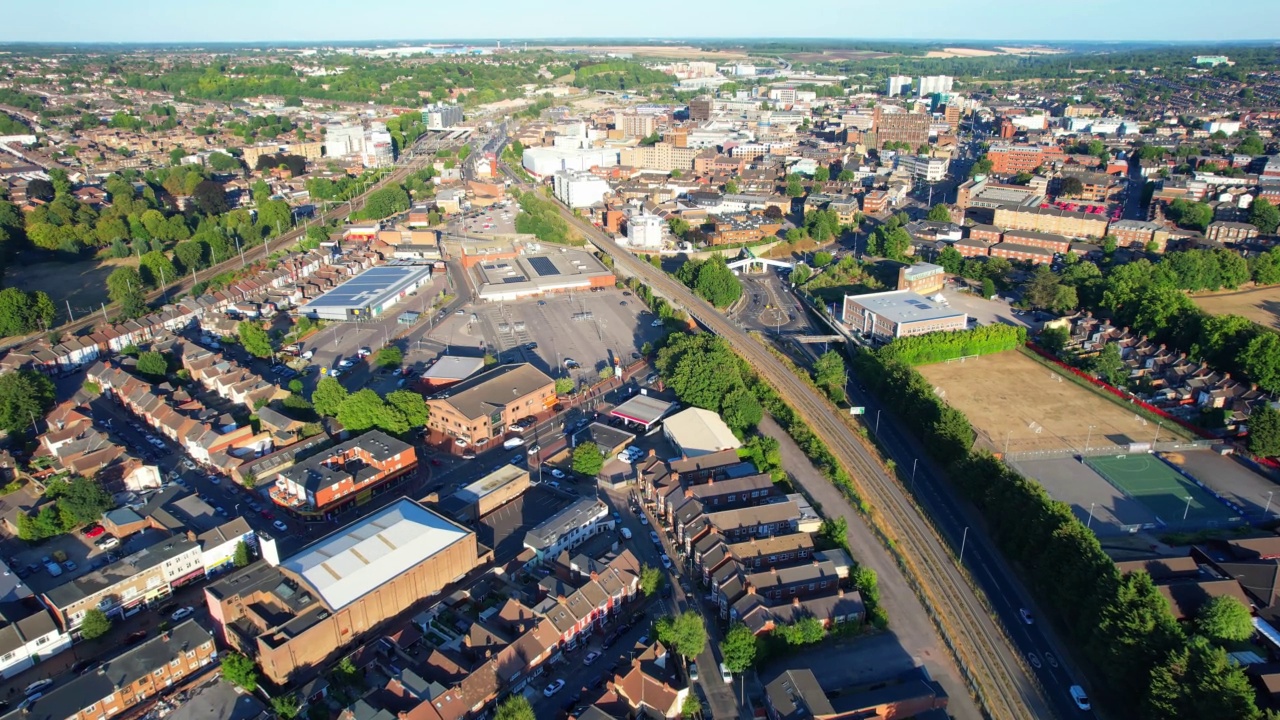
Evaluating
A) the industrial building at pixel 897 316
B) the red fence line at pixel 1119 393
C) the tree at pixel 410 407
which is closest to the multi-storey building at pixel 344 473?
the tree at pixel 410 407

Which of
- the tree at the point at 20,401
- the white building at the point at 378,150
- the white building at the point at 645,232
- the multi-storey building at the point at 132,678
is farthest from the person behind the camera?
the white building at the point at 378,150

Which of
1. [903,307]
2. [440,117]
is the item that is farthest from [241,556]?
[440,117]

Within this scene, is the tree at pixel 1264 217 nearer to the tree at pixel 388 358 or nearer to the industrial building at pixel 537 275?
the industrial building at pixel 537 275

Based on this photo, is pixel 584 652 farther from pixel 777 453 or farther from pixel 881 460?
pixel 881 460

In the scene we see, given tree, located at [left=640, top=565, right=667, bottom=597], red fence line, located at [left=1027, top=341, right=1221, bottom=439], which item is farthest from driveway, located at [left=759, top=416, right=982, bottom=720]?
red fence line, located at [left=1027, top=341, right=1221, bottom=439]

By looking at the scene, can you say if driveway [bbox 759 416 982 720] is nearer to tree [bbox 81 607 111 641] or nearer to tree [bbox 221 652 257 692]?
tree [bbox 221 652 257 692]

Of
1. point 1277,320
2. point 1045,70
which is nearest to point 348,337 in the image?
point 1277,320
